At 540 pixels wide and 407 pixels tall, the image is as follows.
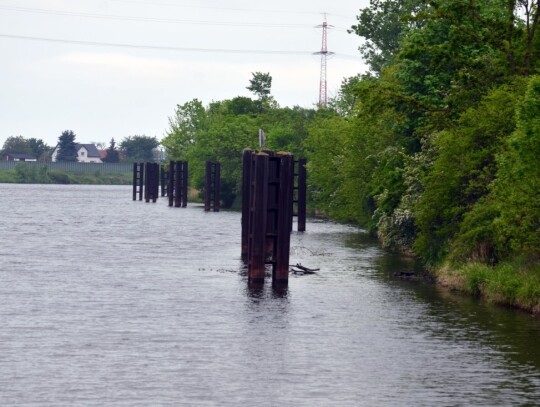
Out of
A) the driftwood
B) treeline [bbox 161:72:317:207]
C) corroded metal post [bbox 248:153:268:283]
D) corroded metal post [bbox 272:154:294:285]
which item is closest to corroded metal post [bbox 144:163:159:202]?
treeline [bbox 161:72:317:207]

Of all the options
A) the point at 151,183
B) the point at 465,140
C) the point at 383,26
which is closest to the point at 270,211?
the point at 465,140

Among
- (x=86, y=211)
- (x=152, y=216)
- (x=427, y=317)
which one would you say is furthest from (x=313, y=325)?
(x=86, y=211)

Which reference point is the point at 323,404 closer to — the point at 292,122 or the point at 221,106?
the point at 292,122

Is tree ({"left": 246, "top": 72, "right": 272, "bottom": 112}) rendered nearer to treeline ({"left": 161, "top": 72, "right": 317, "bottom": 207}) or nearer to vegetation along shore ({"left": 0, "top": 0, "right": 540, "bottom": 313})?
treeline ({"left": 161, "top": 72, "right": 317, "bottom": 207})

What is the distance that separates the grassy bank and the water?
22.1 inches

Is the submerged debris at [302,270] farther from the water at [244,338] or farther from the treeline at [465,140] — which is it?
the treeline at [465,140]

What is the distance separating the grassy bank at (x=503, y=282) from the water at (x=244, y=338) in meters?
0.56

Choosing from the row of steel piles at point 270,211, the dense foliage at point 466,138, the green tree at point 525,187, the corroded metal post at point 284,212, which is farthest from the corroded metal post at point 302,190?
the green tree at point 525,187

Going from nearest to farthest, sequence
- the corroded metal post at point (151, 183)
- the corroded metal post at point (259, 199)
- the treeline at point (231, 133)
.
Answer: the corroded metal post at point (259, 199) → the treeline at point (231, 133) → the corroded metal post at point (151, 183)

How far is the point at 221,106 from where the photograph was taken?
531ft

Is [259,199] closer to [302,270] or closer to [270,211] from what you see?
[270,211]

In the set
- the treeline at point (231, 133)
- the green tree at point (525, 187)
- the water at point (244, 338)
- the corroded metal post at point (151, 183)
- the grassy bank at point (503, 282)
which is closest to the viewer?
the water at point (244, 338)

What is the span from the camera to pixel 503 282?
3809 cm

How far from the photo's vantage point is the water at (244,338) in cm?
2597
